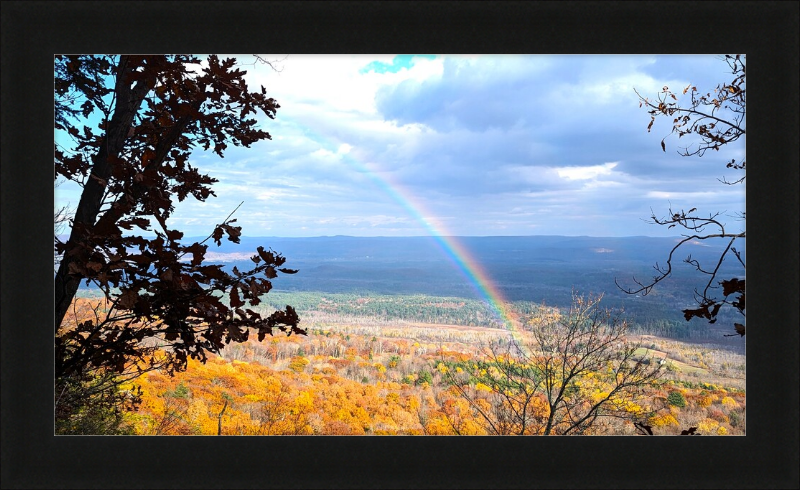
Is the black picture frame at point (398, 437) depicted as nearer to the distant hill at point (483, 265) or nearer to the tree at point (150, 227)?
the tree at point (150, 227)

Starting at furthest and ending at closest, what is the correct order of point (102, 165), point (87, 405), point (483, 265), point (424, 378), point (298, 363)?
point (483, 265), point (298, 363), point (424, 378), point (87, 405), point (102, 165)

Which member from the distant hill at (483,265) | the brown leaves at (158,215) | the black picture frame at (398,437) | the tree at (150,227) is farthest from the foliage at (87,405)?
the distant hill at (483,265)

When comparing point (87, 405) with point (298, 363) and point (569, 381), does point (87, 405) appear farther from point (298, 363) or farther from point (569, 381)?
point (298, 363)

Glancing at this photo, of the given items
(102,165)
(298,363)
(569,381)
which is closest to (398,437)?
(102,165)

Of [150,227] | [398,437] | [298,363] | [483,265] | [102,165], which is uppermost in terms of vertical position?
[102,165]


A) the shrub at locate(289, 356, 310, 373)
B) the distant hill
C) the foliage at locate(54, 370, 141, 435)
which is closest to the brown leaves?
the foliage at locate(54, 370, 141, 435)
